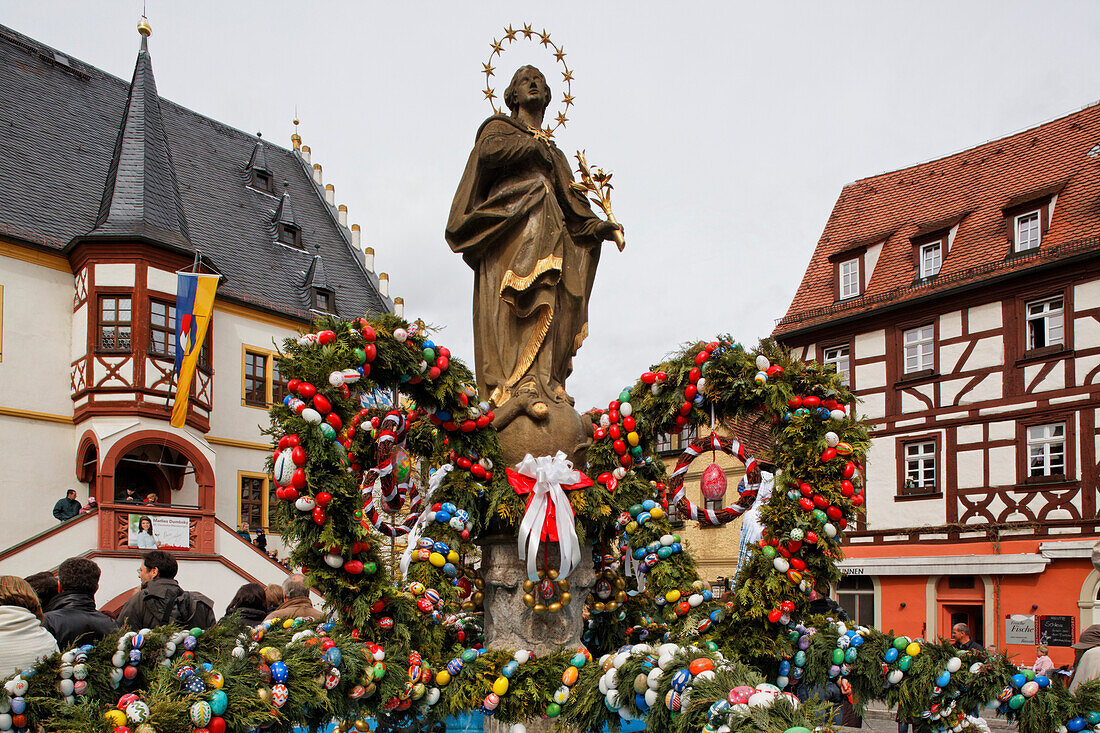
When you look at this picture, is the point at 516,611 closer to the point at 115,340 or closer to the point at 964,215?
the point at 115,340

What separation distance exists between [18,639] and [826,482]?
3967 millimetres

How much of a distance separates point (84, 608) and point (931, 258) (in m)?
20.8

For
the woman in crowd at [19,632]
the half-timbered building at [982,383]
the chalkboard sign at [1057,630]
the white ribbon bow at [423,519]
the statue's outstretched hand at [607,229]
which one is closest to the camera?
the woman in crowd at [19,632]

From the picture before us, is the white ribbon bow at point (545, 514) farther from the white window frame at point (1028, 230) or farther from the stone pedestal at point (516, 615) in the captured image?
the white window frame at point (1028, 230)

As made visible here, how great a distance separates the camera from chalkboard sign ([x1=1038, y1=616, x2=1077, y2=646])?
17703mm

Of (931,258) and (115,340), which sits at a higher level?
(931,258)

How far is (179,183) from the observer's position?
28281 mm

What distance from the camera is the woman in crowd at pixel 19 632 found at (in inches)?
172

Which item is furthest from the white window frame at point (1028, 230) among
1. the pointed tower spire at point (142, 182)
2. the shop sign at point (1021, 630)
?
the pointed tower spire at point (142, 182)

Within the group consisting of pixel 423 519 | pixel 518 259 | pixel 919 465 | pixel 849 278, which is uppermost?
pixel 849 278

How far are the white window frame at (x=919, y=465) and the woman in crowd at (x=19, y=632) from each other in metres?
19.3

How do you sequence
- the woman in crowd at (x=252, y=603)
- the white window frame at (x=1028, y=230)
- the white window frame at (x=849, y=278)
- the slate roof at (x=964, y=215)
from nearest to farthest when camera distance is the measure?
the woman in crowd at (x=252, y=603) → the slate roof at (x=964, y=215) → the white window frame at (x=1028, y=230) → the white window frame at (x=849, y=278)

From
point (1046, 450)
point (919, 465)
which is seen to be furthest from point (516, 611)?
point (919, 465)

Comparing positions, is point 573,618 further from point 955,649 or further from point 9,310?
point 9,310
